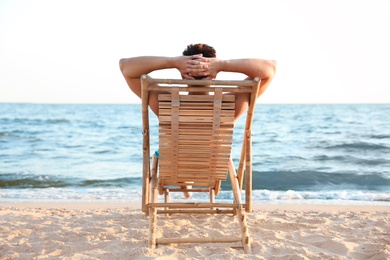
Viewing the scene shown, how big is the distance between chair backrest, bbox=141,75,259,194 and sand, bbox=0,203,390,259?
63cm

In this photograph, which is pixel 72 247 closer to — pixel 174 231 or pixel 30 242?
pixel 30 242

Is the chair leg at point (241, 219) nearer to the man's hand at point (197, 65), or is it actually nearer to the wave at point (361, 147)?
the man's hand at point (197, 65)

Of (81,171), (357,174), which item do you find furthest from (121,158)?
(357,174)

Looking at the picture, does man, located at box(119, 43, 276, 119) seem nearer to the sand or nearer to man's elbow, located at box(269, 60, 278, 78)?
man's elbow, located at box(269, 60, 278, 78)

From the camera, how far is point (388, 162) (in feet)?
37.8

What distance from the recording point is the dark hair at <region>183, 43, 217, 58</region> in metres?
3.42

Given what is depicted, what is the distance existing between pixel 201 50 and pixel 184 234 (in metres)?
1.62

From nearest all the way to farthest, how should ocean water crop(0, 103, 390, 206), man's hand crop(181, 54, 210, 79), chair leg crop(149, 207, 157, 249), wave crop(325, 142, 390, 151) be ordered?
man's hand crop(181, 54, 210, 79) → chair leg crop(149, 207, 157, 249) → ocean water crop(0, 103, 390, 206) → wave crop(325, 142, 390, 151)

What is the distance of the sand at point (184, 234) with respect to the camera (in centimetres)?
330

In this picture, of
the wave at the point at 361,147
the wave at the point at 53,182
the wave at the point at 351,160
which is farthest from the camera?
the wave at the point at 361,147

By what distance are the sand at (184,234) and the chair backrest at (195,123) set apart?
24.6 inches

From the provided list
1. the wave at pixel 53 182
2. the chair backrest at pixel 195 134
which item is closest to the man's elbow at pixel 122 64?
the chair backrest at pixel 195 134

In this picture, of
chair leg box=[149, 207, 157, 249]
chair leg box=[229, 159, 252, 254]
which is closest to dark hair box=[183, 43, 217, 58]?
chair leg box=[229, 159, 252, 254]

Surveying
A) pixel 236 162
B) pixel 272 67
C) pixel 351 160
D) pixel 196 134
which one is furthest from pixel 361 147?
pixel 196 134
